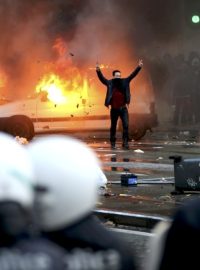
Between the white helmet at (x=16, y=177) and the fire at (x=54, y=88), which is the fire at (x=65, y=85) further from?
the white helmet at (x=16, y=177)

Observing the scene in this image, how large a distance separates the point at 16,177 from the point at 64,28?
1179 inches

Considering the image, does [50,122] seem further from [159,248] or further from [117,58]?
[159,248]

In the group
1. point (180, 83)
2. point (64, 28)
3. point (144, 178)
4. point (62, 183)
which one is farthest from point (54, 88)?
point (62, 183)

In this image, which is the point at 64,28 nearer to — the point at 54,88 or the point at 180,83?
the point at 180,83

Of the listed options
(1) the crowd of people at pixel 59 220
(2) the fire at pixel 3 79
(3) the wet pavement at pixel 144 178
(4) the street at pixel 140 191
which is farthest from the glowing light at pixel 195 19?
(1) the crowd of people at pixel 59 220

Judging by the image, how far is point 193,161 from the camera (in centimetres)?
952

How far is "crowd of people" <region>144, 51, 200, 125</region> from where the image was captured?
2973 cm

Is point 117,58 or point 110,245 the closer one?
point 110,245

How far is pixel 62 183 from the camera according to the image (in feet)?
7.50

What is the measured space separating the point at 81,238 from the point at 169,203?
7.27 m

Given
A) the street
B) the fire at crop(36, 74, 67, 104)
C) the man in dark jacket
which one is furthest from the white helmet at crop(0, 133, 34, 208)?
the fire at crop(36, 74, 67, 104)

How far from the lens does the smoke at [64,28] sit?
31.2m

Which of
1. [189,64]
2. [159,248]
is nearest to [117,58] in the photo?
[189,64]

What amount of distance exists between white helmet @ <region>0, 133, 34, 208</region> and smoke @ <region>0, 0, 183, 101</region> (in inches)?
1111
